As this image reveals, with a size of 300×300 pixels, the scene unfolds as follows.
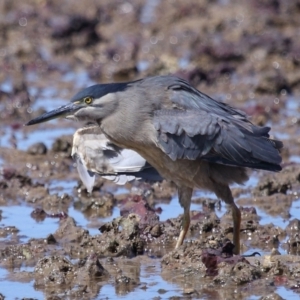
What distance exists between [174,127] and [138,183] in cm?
253

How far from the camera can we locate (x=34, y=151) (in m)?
11.0

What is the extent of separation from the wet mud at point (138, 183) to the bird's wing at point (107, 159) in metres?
0.35

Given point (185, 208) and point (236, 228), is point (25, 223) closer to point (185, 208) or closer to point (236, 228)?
point (185, 208)

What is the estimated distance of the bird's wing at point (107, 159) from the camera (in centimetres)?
843

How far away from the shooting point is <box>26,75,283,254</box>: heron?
753 centimetres

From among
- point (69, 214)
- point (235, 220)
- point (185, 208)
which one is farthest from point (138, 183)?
point (235, 220)

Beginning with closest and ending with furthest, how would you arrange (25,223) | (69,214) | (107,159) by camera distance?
(107,159) → (25,223) → (69,214)

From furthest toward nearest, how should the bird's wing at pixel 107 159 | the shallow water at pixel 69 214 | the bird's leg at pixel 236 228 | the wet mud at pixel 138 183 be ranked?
the bird's wing at pixel 107 159 < the bird's leg at pixel 236 228 < the wet mud at pixel 138 183 < the shallow water at pixel 69 214

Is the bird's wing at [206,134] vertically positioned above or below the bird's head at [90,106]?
below

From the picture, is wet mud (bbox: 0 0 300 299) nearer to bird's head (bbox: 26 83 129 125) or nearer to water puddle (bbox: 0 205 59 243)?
water puddle (bbox: 0 205 59 243)

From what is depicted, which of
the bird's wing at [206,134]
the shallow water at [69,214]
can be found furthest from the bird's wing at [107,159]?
the bird's wing at [206,134]

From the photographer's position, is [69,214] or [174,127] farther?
[69,214]

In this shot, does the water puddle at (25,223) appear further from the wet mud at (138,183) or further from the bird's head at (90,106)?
the bird's head at (90,106)

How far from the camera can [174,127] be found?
7.48 m
